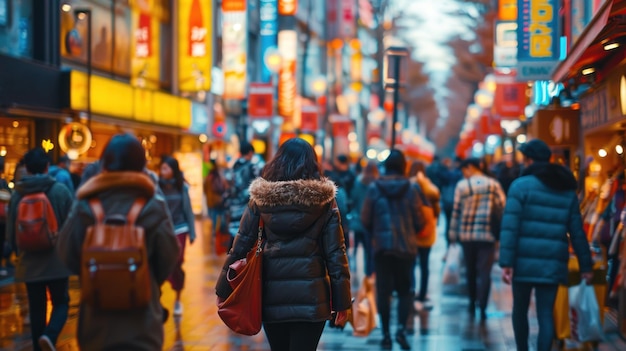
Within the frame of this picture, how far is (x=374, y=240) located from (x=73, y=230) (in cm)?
519

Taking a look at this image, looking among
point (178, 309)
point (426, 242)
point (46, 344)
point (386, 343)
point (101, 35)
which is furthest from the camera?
point (101, 35)

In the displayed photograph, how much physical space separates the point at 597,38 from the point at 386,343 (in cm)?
363

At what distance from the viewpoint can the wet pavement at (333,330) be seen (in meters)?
9.72

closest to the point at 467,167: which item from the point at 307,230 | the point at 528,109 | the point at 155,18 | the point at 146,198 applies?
the point at 307,230

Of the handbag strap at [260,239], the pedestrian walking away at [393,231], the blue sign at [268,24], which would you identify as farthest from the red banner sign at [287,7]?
the handbag strap at [260,239]

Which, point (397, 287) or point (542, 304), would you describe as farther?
point (397, 287)

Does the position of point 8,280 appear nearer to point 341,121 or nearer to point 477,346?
point 477,346

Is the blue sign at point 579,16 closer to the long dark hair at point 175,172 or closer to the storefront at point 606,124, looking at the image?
the storefront at point 606,124

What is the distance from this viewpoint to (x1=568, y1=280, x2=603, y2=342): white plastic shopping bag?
9.16 m

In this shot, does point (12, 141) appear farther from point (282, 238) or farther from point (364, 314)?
point (282, 238)

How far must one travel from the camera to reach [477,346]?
966 cm

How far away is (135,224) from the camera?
196 inches

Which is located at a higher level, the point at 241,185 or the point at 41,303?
the point at 241,185

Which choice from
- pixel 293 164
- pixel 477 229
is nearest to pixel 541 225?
pixel 293 164
